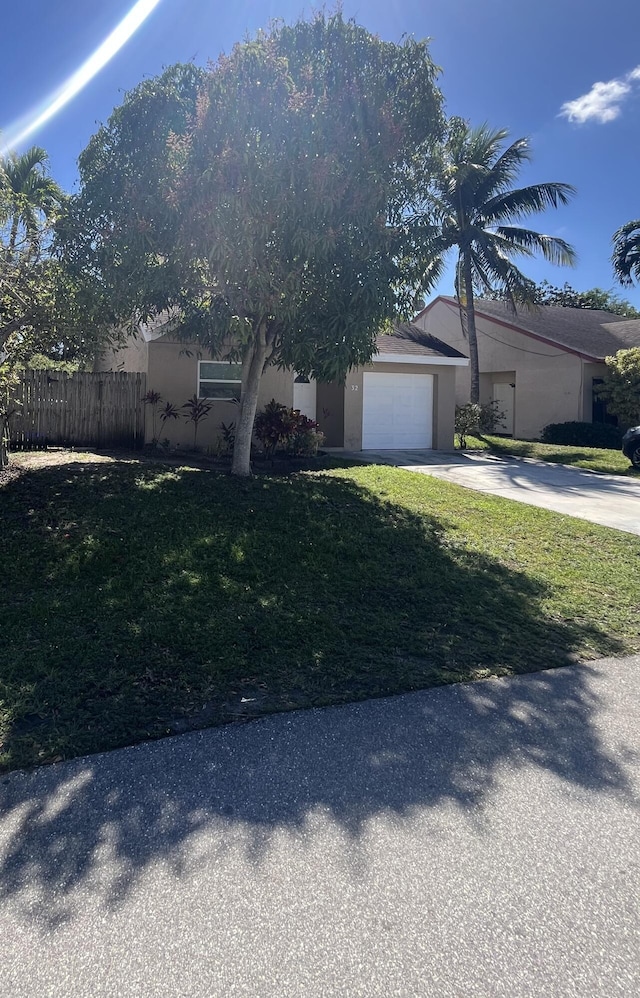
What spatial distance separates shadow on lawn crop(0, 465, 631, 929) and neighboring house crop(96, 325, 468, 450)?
21.6ft

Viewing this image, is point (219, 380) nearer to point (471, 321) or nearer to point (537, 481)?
point (537, 481)

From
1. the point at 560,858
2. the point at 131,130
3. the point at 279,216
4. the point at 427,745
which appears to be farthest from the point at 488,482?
the point at 560,858

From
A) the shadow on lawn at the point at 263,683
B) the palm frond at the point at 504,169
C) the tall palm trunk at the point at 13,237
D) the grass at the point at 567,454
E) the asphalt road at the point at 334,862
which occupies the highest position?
the palm frond at the point at 504,169

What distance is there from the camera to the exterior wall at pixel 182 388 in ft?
45.4

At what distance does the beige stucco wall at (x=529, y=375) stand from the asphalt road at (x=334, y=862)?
20.2m

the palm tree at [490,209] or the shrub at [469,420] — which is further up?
the palm tree at [490,209]

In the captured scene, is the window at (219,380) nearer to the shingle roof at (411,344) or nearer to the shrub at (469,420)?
the shingle roof at (411,344)

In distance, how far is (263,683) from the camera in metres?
4.25

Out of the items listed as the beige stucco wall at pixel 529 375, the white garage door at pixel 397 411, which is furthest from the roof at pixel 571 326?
the white garage door at pixel 397 411

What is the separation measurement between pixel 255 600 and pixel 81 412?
9.58 meters

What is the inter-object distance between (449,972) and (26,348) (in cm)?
1004

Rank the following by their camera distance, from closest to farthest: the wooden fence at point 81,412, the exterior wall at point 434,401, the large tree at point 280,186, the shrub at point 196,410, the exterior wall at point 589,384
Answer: the large tree at point 280,186, the wooden fence at point 81,412, the shrub at point 196,410, the exterior wall at point 434,401, the exterior wall at point 589,384

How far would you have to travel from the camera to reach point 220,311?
31.4 feet

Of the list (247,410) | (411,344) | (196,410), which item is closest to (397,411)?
(411,344)
